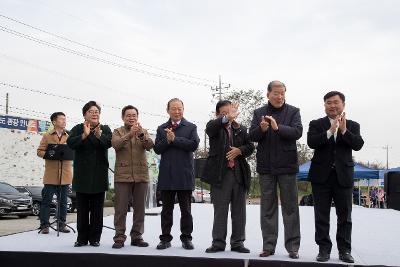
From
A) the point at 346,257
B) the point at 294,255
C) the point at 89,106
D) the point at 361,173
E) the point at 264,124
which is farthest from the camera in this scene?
the point at 361,173

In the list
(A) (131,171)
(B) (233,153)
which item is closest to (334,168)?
(B) (233,153)

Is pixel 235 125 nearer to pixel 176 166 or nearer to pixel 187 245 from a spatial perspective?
pixel 176 166

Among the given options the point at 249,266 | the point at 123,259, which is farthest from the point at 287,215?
the point at 123,259

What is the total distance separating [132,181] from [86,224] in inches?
24.3

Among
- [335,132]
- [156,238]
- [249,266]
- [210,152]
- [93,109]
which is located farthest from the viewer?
[156,238]

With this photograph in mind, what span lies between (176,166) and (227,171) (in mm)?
511

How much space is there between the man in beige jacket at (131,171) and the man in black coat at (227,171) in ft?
2.28

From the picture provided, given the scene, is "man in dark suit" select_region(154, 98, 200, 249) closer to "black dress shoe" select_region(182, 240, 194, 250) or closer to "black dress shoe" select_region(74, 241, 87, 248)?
"black dress shoe" select_region(182, 240, 194, 250)

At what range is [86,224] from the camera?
4.63 m

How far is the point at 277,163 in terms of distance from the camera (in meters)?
4.05

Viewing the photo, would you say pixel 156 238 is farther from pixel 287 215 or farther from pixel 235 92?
pixel 235 92

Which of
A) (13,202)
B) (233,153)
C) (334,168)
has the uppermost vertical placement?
(233,153)

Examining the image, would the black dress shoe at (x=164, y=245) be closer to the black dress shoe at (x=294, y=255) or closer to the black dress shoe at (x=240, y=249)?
the black dress shoe at (x=240, y=249)

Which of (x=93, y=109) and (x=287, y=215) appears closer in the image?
(x=287, y=215)
